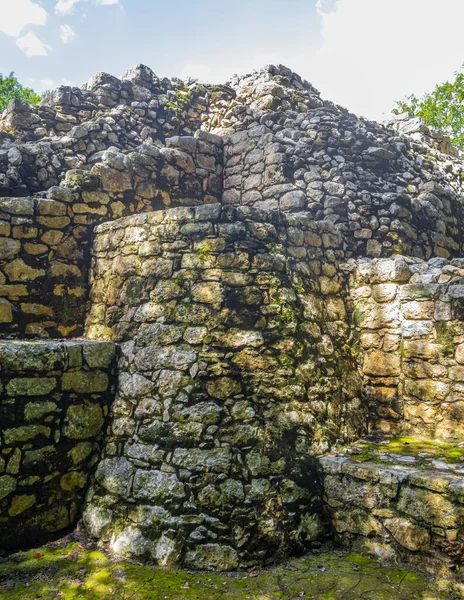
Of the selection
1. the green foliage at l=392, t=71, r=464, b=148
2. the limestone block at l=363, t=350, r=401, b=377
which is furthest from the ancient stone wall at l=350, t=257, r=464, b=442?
the green foliage at l=392, t=71, r=464, b=148

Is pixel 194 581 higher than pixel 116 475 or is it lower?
lower

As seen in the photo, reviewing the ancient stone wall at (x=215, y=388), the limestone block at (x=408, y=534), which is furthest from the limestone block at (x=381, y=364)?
the limestone block at (x=408, y=534)

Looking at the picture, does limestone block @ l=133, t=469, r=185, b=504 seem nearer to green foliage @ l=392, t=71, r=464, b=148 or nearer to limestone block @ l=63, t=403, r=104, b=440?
limestone block @ l=63, t=403, r=104, b=440

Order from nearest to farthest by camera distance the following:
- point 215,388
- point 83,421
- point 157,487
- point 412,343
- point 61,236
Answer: point 157,487
point 215,388
point 83,421
point 412,343
point 61,236

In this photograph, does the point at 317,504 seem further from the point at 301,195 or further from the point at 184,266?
the point at 301,195

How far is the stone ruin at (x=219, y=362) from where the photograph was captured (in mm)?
3713

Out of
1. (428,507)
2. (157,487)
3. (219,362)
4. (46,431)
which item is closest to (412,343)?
(428,507)

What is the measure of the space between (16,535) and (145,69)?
26.9ft

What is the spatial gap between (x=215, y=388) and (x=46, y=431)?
1.58 m

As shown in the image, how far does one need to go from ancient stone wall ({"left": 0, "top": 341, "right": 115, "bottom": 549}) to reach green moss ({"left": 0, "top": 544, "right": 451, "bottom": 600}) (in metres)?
0.34

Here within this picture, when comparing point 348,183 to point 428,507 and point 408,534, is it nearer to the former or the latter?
point 428,507

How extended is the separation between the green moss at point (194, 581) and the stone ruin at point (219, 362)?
154 mm

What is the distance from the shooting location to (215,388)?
4.08 meters

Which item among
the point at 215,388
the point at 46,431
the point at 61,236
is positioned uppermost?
the point at 61,236
